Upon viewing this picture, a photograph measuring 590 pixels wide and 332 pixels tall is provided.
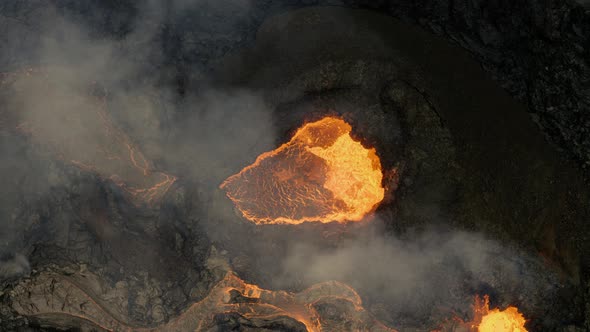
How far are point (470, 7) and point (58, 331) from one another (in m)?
4.54

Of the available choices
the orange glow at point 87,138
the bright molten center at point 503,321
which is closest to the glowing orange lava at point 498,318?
the bright molten center at point 503,321

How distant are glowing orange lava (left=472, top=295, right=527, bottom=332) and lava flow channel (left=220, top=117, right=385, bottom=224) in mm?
1271

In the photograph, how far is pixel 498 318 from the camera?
4.31 meters

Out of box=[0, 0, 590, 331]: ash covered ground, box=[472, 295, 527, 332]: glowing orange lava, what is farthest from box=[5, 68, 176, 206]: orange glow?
box=[472, 295, 527, 332]: glowing orange lava

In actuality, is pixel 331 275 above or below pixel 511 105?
below

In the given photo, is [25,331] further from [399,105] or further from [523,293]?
[523,293]

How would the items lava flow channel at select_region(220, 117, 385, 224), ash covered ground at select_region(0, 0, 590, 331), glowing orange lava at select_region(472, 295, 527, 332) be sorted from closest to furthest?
ash covered ground at select_region(0, 0, 590, 331)
glowing orange lava at select_region(472, 295, 527, 332)
lava flow channel at select_region(220, 117, 385, 224)

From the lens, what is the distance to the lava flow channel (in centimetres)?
452

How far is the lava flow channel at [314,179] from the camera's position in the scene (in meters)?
4.52

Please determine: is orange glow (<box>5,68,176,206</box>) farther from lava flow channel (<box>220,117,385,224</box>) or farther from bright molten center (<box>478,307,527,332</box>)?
bright molten center (<box>478,307,527,332</box>)

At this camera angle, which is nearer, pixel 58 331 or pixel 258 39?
pixel 58 331

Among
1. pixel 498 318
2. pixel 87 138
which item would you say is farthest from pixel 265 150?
pixel 498 318

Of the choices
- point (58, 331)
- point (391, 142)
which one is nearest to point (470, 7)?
point (391, 142)

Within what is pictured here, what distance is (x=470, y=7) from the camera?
4.31 metres
